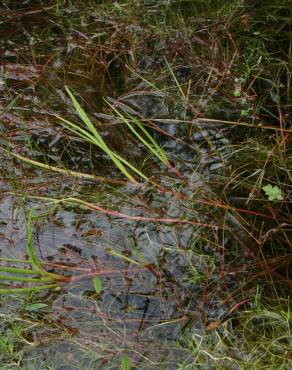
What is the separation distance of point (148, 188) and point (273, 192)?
1.65 feet

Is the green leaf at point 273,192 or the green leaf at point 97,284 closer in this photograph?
the green leaf at point 97,284

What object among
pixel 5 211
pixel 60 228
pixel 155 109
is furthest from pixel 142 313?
pixel 155 109

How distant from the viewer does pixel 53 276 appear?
1.82 m

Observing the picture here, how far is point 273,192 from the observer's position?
1.94m

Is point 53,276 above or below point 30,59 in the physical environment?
below

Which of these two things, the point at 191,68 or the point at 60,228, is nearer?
the point at 60,228

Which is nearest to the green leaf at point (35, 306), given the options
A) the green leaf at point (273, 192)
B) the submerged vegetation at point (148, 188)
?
the submerged vegetation at point (148, 188)

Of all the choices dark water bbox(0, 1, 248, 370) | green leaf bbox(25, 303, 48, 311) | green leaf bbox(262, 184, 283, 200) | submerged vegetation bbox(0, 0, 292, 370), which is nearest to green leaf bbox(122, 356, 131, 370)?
submerged vegetation bbox(0, 0, 292, 370)

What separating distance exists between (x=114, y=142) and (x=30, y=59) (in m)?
0.77

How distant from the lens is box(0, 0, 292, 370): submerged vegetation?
1.73 m

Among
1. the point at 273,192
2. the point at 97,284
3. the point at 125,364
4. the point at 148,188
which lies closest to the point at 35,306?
the point at 97,284

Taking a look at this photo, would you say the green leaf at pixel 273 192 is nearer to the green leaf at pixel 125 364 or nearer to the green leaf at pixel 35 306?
the green leaf at pixel 125 364

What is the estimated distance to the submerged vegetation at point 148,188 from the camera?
1732mm

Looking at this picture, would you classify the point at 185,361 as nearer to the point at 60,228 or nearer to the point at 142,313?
the point at 142,313
